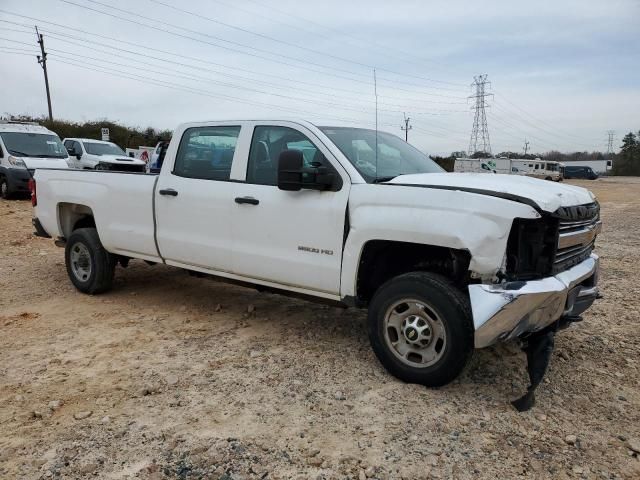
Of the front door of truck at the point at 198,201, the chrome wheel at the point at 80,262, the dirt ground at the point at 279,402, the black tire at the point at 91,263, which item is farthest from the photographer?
the chrome wheel at the point at 80,262

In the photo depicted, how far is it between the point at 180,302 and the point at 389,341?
9.46 feet

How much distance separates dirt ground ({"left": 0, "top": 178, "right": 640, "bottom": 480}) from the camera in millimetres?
2852

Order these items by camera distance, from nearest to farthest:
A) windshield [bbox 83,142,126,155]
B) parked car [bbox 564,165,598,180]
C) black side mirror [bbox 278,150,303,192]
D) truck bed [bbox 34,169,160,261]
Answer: black side mirror [bbox 278,150,303,192], truck bed [bbox 34,169,160,261], windshield [bbox 83,142,126,155], parked car [bbox 564,165,598,180]

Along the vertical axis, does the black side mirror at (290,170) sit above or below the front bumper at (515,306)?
above

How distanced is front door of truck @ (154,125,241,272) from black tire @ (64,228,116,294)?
1073mm

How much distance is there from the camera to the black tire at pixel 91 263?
19.4 ft

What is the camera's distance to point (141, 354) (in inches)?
169

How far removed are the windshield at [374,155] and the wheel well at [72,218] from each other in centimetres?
347

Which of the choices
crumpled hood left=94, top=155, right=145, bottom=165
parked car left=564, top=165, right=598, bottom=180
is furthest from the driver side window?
parked car left=564, top=165, right=598, bottom=180

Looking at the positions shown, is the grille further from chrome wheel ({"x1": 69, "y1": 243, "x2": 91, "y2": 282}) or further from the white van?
the white van

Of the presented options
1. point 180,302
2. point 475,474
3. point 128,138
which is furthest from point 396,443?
point 128,138

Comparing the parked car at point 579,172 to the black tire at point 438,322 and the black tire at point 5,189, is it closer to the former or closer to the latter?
the black tire at point 5,189

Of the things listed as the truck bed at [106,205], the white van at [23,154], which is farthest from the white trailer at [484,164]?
the truck bed at [106,205]

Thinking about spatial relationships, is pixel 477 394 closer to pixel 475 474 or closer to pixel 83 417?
pixel 475 474
